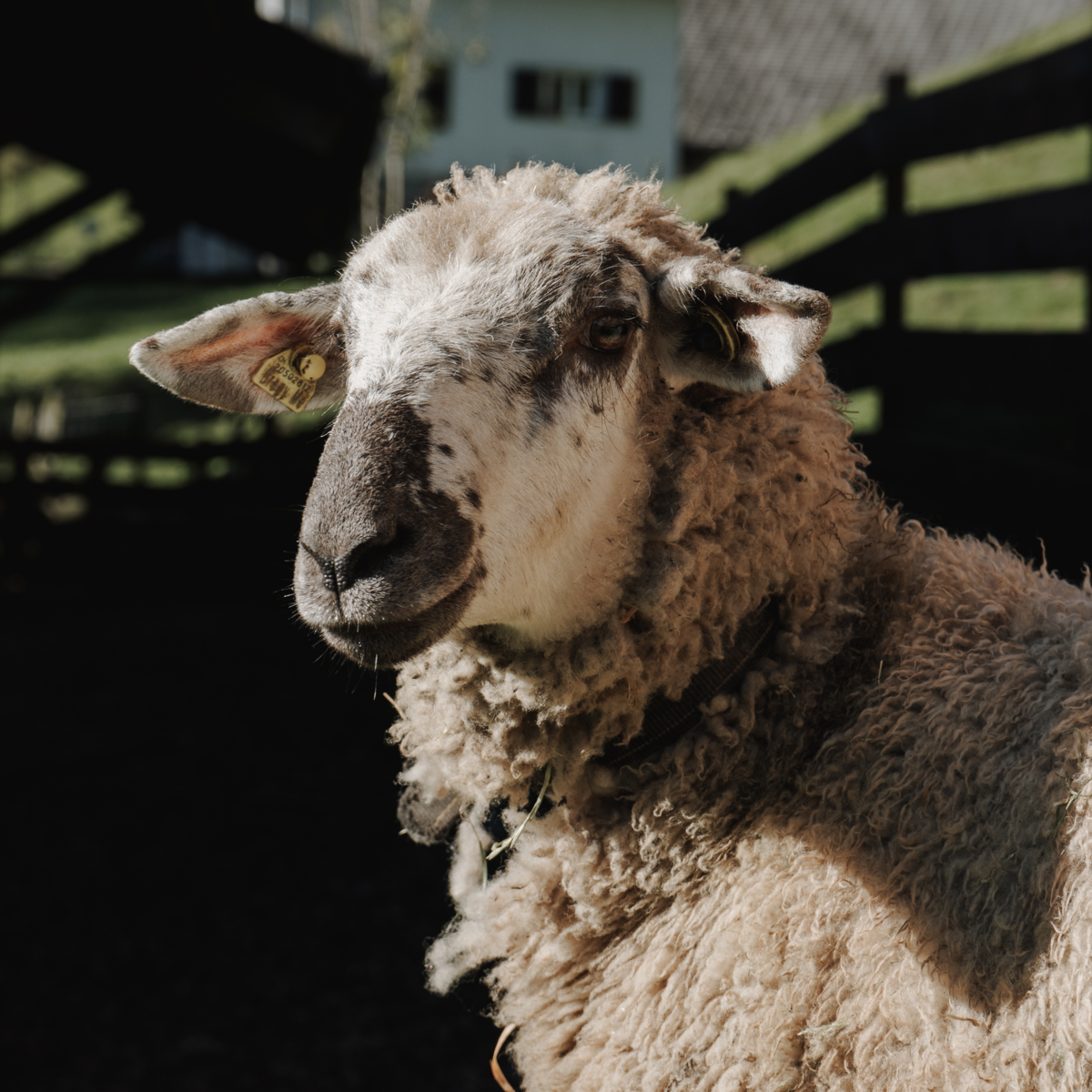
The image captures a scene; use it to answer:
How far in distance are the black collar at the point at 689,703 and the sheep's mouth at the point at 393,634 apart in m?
0.46

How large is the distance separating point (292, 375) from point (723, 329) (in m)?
0.91

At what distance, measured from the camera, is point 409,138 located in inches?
694

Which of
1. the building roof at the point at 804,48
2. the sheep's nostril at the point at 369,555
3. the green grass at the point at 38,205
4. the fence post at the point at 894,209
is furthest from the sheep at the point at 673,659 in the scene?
the green grass at the point at 38,205

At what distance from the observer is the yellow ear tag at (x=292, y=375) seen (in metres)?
2.10

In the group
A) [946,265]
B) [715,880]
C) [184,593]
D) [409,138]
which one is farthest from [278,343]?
[409,138]

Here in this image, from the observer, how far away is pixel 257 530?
27.5 ft

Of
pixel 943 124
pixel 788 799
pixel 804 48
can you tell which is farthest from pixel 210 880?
pixel 804 48

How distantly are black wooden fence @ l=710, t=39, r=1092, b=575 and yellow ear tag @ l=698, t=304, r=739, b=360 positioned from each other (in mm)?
1015

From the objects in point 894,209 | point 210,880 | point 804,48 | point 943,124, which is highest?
point 804,48

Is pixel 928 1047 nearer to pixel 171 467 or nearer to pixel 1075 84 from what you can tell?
pixel 1075 84

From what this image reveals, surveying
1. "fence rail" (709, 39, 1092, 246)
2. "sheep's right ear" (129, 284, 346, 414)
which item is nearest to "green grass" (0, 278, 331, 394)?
"fence rail" (709, 39, 1092, 246)

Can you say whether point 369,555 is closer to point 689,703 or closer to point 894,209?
point 689,703

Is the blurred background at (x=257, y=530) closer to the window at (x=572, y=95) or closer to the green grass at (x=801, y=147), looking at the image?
the green grass at (x=801, y=147)

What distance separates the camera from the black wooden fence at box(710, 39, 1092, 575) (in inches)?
130
